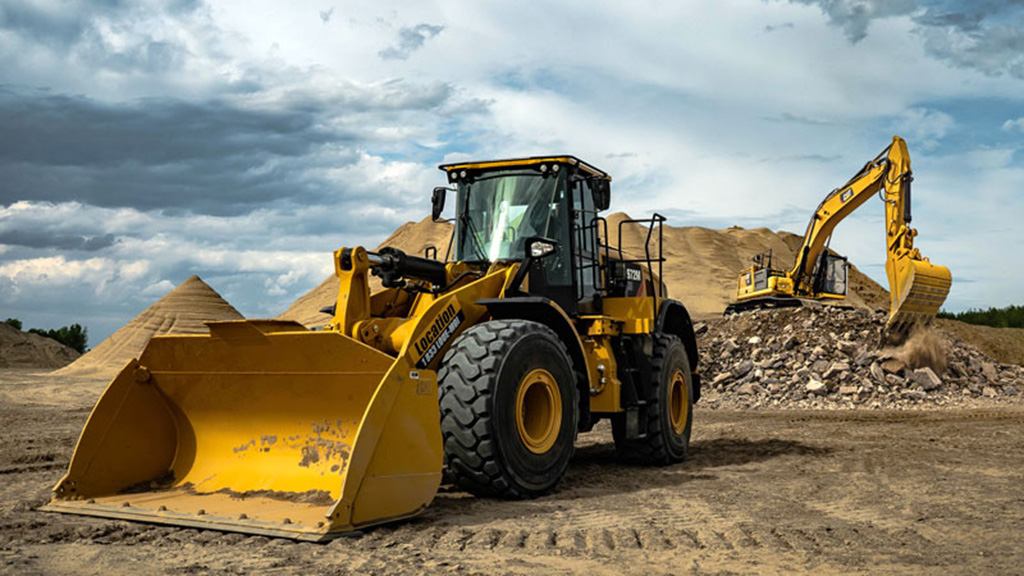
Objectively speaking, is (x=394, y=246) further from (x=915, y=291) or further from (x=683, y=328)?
(x=683, y=328)

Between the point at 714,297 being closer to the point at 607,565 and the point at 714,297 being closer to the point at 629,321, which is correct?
the point at 629,321

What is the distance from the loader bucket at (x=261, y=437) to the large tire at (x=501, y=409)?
15.4 inches

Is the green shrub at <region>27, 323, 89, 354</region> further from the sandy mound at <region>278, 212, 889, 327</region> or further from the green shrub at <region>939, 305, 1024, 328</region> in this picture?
the green shrub at <region>939, 305, 1024, 328</region>

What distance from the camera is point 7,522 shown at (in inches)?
229

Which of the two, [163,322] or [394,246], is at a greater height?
[394,246]

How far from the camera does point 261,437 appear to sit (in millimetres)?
6621

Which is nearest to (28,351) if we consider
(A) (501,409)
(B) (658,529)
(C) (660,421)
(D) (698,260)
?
(D) (698,260)

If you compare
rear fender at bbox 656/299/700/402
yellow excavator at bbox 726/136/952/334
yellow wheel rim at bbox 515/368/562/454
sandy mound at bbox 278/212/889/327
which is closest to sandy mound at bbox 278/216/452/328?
sandy mound at bbox 278/212/889/327

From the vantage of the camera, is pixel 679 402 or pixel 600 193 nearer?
pixel 600 193

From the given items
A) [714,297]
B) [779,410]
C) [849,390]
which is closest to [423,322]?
[779,410]

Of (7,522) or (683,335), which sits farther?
(683,335)

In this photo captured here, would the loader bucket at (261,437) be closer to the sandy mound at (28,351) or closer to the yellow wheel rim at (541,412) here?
the yellow wheel rim at (541,412)

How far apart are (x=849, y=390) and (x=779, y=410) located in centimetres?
153

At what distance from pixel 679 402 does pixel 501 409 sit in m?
4.02
